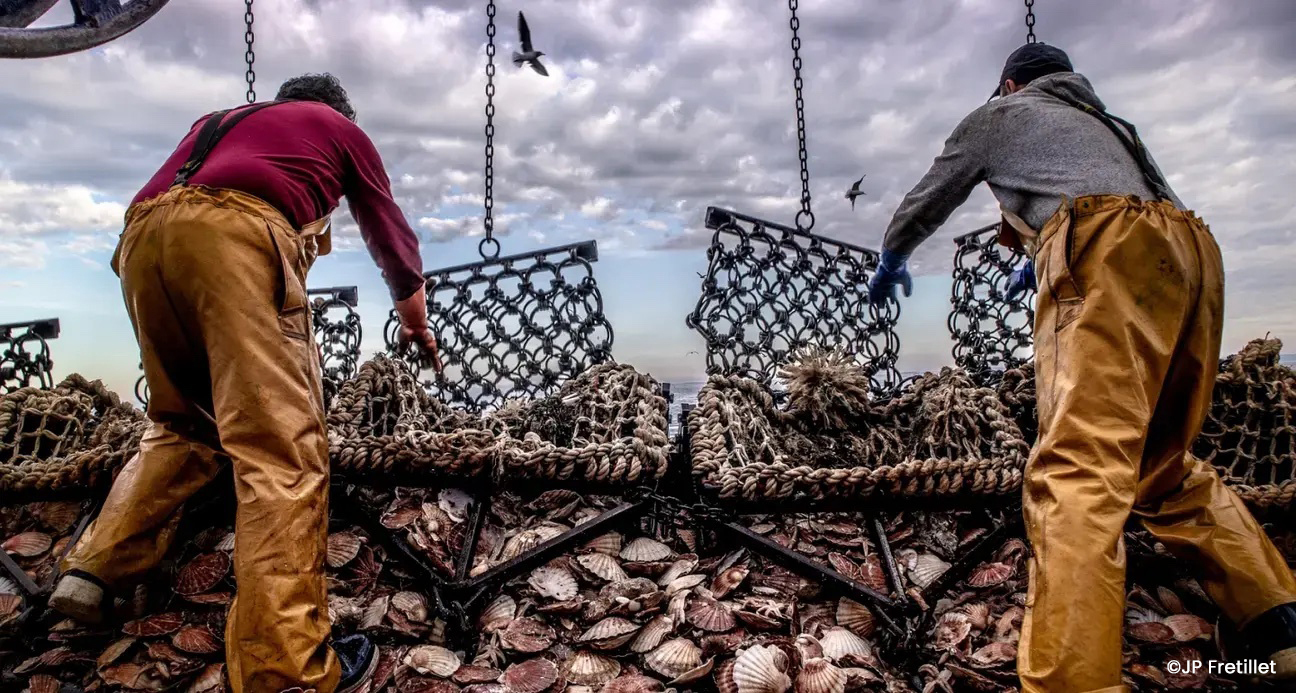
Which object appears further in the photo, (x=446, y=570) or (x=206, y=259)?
(x=446, y=570)

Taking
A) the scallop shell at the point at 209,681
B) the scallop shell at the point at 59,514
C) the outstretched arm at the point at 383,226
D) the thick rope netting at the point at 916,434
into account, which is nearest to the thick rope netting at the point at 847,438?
the thick rope netting at the point at 916,434

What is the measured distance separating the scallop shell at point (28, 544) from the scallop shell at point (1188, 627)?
152 inches

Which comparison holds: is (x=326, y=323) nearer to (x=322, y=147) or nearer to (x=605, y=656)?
(x=322, y=147)

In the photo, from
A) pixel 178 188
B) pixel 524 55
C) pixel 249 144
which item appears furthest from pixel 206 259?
pixel 524 55

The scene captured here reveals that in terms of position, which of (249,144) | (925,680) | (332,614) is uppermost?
(249,144)

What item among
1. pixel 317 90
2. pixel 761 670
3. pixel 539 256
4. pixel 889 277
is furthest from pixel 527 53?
pixel 761 670

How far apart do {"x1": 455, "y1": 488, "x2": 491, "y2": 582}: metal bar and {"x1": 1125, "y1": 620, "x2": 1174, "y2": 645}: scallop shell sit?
2104mm

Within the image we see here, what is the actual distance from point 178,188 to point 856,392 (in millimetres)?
2631

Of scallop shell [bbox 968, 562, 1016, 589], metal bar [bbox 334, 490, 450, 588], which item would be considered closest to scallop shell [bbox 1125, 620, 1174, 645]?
scallop shell [bbox 968, 562, 1016, 589]

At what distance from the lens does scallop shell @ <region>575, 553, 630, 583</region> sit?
248 centimetres

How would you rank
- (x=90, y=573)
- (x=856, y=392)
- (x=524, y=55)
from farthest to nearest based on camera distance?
(x=524, y=55), (x=856, y=392), (x=90, y=573)

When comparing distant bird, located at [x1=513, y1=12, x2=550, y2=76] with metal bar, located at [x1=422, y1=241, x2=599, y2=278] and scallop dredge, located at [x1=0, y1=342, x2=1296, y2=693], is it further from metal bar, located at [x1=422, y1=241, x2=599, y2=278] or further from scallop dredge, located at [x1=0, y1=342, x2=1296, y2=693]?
scallop dredge, located at [x1=0, y1=342, x2=1296, y2=693]

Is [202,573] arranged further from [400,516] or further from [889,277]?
[889,277]

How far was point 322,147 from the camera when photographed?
238 cm
